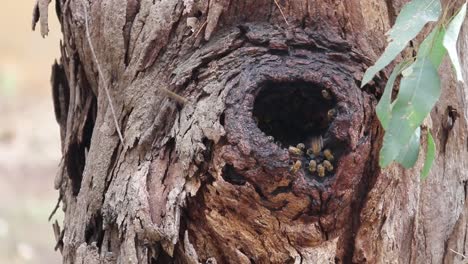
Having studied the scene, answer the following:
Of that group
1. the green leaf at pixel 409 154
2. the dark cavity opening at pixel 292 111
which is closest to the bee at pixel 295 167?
the dark cavity opening at pixel 292 111

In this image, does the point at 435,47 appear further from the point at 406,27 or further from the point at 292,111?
the point at 292,111

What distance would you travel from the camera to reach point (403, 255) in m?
1.87

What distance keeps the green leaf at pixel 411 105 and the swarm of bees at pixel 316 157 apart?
9.4 inches

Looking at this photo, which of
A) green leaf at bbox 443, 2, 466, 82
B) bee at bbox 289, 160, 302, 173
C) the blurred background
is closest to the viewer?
green leaf at bbox 443, 2, 466, 82

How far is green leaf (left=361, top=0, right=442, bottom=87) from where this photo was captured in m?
1.49

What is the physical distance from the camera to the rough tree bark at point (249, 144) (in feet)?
5.64

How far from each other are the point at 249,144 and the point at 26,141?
5233 mm

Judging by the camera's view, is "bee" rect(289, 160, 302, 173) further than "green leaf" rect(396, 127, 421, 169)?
Yes

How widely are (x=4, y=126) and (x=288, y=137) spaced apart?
5.22 metres

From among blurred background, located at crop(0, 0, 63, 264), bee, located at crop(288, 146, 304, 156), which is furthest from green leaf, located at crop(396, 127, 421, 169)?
blurred background, located at crop(0, 0, 63, 264)

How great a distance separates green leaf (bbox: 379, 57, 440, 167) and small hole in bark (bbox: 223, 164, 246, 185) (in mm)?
334

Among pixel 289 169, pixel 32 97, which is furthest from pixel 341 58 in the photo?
pixel 32 97

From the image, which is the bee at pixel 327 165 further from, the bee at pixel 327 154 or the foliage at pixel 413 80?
the foliage at pixel 413 80

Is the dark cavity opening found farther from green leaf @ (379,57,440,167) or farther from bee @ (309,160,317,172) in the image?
green leaf @ (379,57,440,167)
